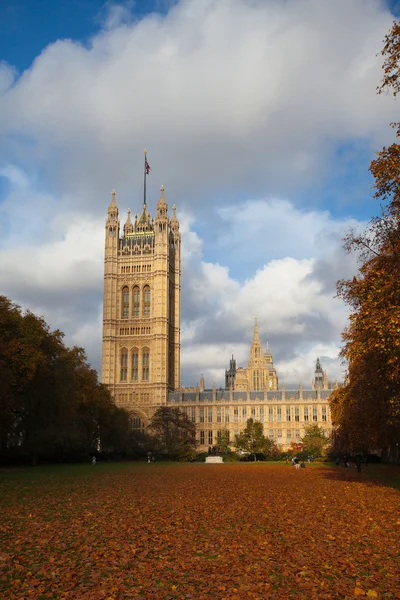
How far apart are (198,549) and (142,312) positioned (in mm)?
129243

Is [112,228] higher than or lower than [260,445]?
higher

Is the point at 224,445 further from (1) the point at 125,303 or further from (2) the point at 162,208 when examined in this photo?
(2) the point at 162,208

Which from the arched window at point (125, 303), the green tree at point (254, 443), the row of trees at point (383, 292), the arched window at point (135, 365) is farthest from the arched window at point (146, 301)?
the row of trees at point (383, 292)

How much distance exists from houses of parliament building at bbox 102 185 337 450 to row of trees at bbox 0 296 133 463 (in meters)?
58.8

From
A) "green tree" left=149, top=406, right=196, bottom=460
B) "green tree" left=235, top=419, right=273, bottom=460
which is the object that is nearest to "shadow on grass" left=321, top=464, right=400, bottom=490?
"green tree" left=149, top=406, right=196, bottom=460

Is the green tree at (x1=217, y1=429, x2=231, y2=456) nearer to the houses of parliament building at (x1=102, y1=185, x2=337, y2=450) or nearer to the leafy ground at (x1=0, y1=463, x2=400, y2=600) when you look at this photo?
the houses of parliament building at (x1=102, y1=185, x2=337, y2=450)

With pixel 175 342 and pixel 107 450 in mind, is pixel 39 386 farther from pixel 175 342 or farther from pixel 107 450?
pixel 175 342

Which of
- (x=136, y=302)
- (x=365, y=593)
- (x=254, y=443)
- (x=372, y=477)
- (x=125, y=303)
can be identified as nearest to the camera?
(x=365, y=593)

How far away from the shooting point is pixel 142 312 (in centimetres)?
14200

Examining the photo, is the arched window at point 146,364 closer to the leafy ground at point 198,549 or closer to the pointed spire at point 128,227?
the pointed spire at point 128,227

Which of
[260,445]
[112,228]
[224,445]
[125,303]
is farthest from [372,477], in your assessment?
[112,228]

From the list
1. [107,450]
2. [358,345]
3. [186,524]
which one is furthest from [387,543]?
[107,450]

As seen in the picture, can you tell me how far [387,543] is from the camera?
14.2m

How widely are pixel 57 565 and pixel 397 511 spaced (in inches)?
513
